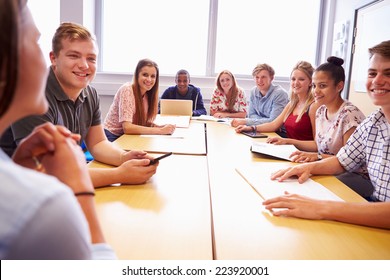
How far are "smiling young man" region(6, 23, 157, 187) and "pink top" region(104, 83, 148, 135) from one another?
2.29 feet

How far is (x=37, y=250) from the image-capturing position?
34 centimetres

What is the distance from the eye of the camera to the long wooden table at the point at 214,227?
0.76 meters

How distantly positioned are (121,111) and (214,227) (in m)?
1.75

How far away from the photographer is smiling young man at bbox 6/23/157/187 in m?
1.43

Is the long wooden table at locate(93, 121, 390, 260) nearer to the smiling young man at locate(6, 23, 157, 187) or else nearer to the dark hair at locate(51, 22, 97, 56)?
the smiling young man at locate(6, 23, 157, 187)

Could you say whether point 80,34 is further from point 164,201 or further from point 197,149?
point 164,201

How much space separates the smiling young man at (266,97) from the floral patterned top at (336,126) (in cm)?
111

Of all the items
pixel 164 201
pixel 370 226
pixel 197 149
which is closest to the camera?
pixel 370 226

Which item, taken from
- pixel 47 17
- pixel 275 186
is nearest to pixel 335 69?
pixel 275 186

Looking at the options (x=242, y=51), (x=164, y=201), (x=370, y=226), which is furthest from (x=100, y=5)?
(x=370, y=226)

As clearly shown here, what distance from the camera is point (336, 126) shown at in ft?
6.31

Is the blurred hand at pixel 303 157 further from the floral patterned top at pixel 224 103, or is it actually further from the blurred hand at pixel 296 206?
the floral patterned top at pixel 224 103
